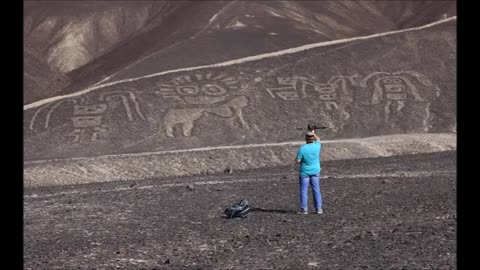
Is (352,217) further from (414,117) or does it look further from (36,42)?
(36,42)

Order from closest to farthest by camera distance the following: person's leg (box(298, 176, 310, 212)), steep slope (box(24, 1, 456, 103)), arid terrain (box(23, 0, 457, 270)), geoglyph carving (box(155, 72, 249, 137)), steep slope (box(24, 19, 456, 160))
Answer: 1. arid terrain (box(23, 0, 457, 270))
2. person's leg (box(298, 176, 310, 212))
3. steep slope (box(24, 19, 456, 160))
4. geoglyph carving (box(155, 72, 249, 137))
5. steep slope (box(24, 1, 456, 103))

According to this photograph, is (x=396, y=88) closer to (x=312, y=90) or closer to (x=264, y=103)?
(x=312, y=90)

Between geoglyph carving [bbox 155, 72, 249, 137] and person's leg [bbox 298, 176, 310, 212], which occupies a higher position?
geoglyph carving [bbox 155, 72, 249, 137]

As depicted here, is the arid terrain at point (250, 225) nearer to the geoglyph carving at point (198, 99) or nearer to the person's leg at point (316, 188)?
the person's leg at point (316, 188)

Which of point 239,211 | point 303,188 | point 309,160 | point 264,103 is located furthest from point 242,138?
point 309,160

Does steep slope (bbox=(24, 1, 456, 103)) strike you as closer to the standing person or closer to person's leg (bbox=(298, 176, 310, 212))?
person's leg (bbox=(298, 176, 310, 212))

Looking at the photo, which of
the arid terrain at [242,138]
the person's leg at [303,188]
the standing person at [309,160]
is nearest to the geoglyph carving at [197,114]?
the arid terrain at [242,138]

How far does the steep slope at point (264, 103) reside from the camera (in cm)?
4209

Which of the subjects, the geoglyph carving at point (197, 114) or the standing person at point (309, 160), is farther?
the geoglyph carving at point (197, 114)

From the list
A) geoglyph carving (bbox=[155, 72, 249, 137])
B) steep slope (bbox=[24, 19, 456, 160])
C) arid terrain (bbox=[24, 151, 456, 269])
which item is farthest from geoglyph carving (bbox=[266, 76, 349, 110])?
arid terrain (bbox=[24, 151, 456, 269])

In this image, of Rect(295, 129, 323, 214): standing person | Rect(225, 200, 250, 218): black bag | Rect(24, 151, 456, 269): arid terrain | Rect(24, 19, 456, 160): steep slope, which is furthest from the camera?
Rect(24, 19, 456, 160): steep slope

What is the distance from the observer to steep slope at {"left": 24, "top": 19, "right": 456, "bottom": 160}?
42.1m

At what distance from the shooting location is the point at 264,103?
47.1 m
